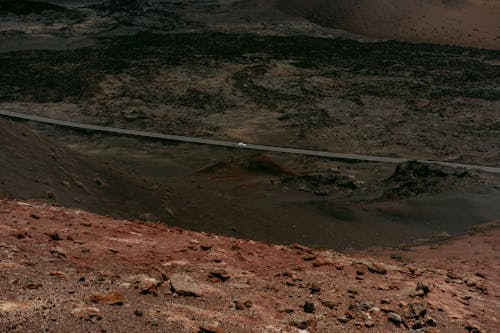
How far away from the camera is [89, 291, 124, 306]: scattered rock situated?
8125 millimetres

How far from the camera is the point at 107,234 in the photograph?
11.5 meters

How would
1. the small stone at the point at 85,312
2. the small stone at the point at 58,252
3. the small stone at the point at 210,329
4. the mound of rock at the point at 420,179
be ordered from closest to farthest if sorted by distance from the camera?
the small stone at the point at 85,312 < the small stone at the point at 210,329 < the small stone at the point at 58,252 < the mound of rock at the point at 420,179

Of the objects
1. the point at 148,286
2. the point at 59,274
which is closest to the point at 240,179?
the point at 148,286

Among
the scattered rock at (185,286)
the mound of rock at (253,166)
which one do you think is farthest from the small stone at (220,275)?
the mound of rock at (253,166)

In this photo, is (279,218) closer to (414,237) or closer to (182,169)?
(414,237)

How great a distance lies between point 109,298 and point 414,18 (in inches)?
2247

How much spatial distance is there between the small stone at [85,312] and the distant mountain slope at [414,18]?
173ft

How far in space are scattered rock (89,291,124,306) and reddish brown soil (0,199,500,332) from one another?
0.05 ft

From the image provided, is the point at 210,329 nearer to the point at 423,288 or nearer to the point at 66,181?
the point at 423,288

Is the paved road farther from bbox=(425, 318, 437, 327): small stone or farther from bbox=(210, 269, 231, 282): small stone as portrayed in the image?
bbox=(210, 269, 231, 282): small stone

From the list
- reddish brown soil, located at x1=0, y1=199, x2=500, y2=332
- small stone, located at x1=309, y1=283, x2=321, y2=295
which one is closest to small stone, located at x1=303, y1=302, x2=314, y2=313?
reddish brown soil, located at x1=0, y1=199, x2=500, y2=332

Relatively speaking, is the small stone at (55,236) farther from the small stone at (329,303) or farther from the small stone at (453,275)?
the small stone at (453,275)

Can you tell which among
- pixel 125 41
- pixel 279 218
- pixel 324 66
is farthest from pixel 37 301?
pixel 125 41

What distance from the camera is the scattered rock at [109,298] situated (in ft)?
26.7
